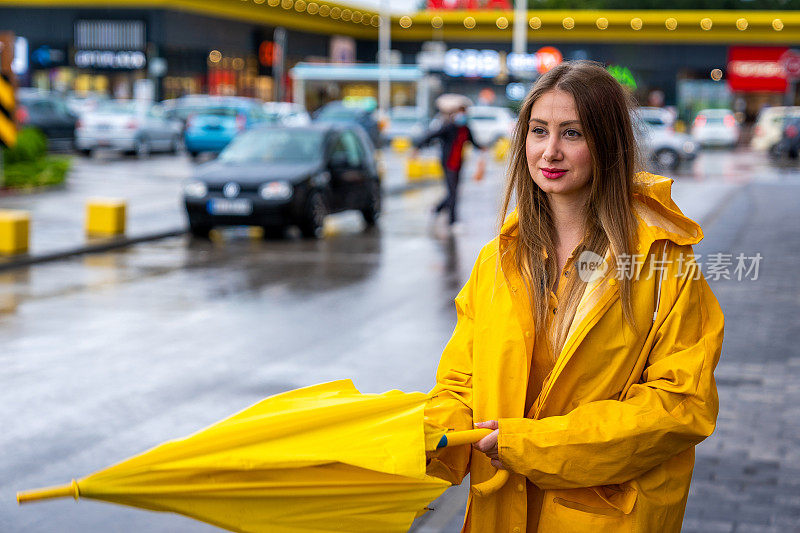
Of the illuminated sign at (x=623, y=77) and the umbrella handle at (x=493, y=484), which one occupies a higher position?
the illuminated sign at (x=623, y=77)

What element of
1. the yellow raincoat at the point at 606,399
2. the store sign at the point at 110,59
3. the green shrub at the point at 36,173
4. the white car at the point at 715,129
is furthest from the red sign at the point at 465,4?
the yellow raincoat at the point at 606,399

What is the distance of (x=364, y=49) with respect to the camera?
72.3 m

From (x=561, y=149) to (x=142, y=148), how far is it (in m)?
32.6

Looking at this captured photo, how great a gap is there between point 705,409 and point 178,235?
14.7 meters

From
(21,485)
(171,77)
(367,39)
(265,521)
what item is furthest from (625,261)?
(367,39)

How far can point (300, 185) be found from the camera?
16.4m

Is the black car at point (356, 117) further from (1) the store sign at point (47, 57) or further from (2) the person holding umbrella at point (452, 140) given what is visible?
(2) the person holding umbrella at point (452, 140)

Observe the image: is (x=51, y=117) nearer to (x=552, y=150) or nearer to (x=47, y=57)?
A: (x=47, y=57)

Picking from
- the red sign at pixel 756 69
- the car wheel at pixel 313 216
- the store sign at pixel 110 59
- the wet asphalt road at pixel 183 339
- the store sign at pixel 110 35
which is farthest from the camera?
the red sign at pixel 756 69

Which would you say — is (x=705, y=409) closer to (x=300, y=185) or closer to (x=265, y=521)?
(x=265, y=521)

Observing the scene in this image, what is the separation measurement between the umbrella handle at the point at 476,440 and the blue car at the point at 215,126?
31310 millimetres

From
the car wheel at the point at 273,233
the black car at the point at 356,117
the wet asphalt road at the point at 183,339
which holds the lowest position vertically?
the wet asphalt road at the point at 183,339

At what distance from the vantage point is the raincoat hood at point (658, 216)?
2553 mm

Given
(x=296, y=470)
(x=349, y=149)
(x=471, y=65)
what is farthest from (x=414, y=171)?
(x=471, y=65)
